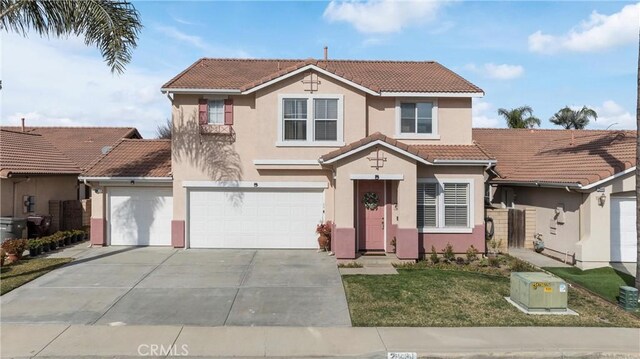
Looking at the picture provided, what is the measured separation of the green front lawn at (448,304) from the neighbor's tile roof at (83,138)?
673 inches

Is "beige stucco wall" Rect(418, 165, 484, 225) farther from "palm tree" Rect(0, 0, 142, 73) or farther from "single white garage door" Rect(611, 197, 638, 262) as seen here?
"palm tree" Rect(0, 0, 142, 73)

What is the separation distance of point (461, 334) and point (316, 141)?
828 cm

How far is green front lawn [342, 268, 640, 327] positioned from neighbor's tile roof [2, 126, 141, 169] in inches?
673

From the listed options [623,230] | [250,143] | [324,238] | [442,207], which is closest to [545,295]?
[442,207]

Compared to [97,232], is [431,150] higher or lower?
higher

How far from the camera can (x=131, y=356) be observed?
6590mm

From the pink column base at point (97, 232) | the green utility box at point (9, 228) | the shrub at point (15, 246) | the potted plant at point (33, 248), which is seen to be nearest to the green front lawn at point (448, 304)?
the pink column base at point (97, 232)

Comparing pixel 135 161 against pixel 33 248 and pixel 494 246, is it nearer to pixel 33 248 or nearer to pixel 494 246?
pixel 33 248

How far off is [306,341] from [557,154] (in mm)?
13982

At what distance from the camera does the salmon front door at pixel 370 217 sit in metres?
14.0

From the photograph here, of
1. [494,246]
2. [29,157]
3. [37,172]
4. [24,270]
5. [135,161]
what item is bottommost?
[24,270]

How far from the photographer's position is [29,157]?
57.2 feet

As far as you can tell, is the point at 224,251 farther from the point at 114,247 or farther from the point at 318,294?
the point at 318,294

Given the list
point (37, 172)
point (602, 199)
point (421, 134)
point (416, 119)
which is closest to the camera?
point (602, 199)
